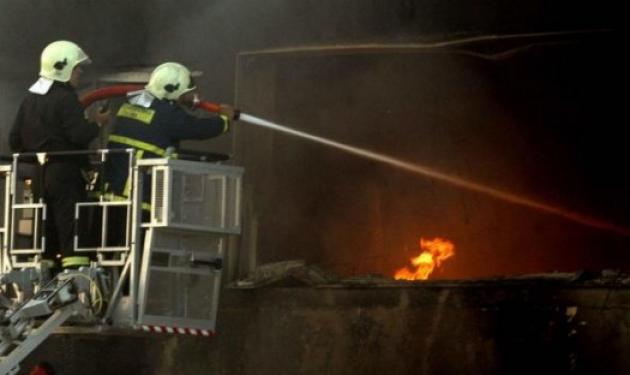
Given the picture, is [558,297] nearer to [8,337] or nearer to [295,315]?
[295,315]

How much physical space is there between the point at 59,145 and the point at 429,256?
372 cm

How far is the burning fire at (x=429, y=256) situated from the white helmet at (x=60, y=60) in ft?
11.8

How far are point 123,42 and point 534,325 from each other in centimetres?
512

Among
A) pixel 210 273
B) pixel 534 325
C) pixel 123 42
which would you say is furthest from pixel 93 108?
pixel 534 325

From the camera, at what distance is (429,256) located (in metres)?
13.1


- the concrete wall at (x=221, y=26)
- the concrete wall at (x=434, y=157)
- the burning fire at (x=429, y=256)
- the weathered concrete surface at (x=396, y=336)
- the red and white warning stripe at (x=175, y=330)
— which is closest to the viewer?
the weathered concrete surface at (x=396, y=336)

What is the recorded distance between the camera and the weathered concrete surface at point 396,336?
10.1m

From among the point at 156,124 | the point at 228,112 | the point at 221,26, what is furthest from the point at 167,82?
the point at 221,26

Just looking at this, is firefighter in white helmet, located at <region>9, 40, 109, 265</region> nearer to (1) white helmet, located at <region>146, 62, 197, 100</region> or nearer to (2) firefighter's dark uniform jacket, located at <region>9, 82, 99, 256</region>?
(2) firefighter's dark uniform jacket, located at <region>9, 82, 99, 256</region>

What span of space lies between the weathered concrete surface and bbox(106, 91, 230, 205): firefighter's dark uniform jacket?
3.85 ft

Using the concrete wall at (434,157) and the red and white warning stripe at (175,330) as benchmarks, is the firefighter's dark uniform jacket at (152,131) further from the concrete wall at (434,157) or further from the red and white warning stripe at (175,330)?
the concrete wall at (434,157)

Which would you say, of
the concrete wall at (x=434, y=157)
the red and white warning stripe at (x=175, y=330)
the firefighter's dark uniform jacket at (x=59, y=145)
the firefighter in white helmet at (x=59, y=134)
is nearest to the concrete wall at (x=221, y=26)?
the concrete wall at (x=434, y=157)

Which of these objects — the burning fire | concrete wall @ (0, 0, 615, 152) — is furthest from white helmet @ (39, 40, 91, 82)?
the burning fire

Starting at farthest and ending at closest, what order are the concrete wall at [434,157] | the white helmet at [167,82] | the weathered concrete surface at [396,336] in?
the concrete wall at [434,157] < the white helmet at [167,82] < the weathered concrete surface at [396,336]
